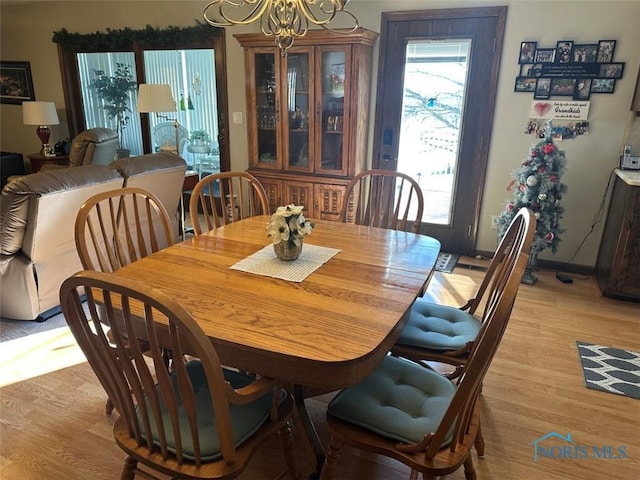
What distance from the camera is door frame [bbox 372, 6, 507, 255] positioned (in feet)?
11.7

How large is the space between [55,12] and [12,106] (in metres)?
1.59

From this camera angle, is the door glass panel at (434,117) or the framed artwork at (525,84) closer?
the framed artwork at (525,84)

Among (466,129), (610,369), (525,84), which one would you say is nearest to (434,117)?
(466,129)

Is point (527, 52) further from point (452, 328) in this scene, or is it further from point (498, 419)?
point (498, 419)

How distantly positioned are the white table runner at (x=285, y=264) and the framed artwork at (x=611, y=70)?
278 cm

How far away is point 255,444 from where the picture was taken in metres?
1.26

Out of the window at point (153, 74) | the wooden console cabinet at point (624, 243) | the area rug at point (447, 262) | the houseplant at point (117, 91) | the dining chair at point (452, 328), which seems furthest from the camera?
the houseplant at point (117, 91)

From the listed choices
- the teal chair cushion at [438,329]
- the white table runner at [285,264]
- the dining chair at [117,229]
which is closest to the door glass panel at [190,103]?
the dining chair at [117,229]

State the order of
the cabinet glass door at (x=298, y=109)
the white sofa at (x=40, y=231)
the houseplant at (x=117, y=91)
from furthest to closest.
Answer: the houseplant at (x=117, y=91) < the cabinet glass door at (x=298, y=109) < the white sofa at (x=40, y=231)

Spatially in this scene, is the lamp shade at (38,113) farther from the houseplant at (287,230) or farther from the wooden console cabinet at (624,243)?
the wooden console cabinet at (624,243)

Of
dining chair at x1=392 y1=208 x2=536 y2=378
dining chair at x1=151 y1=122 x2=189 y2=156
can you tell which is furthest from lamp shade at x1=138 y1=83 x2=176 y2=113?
dining chair at x1=392 y1=208 x2=536 y2=378

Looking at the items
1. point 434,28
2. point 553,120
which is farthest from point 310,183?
point 553,120

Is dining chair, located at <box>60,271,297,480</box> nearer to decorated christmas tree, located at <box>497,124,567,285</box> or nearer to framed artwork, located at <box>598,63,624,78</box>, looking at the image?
decorated christmas tree, located at <box>497,124,567,285</box>

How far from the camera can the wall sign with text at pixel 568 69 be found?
331 cm
